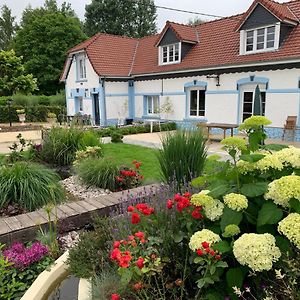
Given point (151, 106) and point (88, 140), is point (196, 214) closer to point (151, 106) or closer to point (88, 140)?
point (88, 140)

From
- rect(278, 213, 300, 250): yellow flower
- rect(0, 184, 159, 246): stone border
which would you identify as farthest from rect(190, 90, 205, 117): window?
rect(278, 213, 300, 250): yellow flower

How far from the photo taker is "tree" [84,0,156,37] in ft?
115

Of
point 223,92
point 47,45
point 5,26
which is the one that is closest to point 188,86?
point 223,92

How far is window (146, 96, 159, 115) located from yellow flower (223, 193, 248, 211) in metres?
16.5

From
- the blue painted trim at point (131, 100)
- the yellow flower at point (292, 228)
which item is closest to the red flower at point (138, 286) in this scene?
the yellow flower at point (292, 228)

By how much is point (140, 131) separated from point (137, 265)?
14.3 meters

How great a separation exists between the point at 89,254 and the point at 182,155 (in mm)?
2179

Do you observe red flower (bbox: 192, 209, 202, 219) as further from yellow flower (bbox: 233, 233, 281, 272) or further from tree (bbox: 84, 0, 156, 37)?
tree (bbox: 84, 0, 156, 37)

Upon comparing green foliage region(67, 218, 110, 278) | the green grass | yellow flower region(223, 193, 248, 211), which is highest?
yellow flower region(223, 193, 248, 211)

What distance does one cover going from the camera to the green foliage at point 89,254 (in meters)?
2.42

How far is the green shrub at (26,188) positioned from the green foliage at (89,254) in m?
1.71

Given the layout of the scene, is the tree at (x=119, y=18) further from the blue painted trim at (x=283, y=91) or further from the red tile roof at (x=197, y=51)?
the blue painted trim at (x=283, y=91)

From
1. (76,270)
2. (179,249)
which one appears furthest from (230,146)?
(76,270)

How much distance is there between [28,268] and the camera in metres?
2.75
